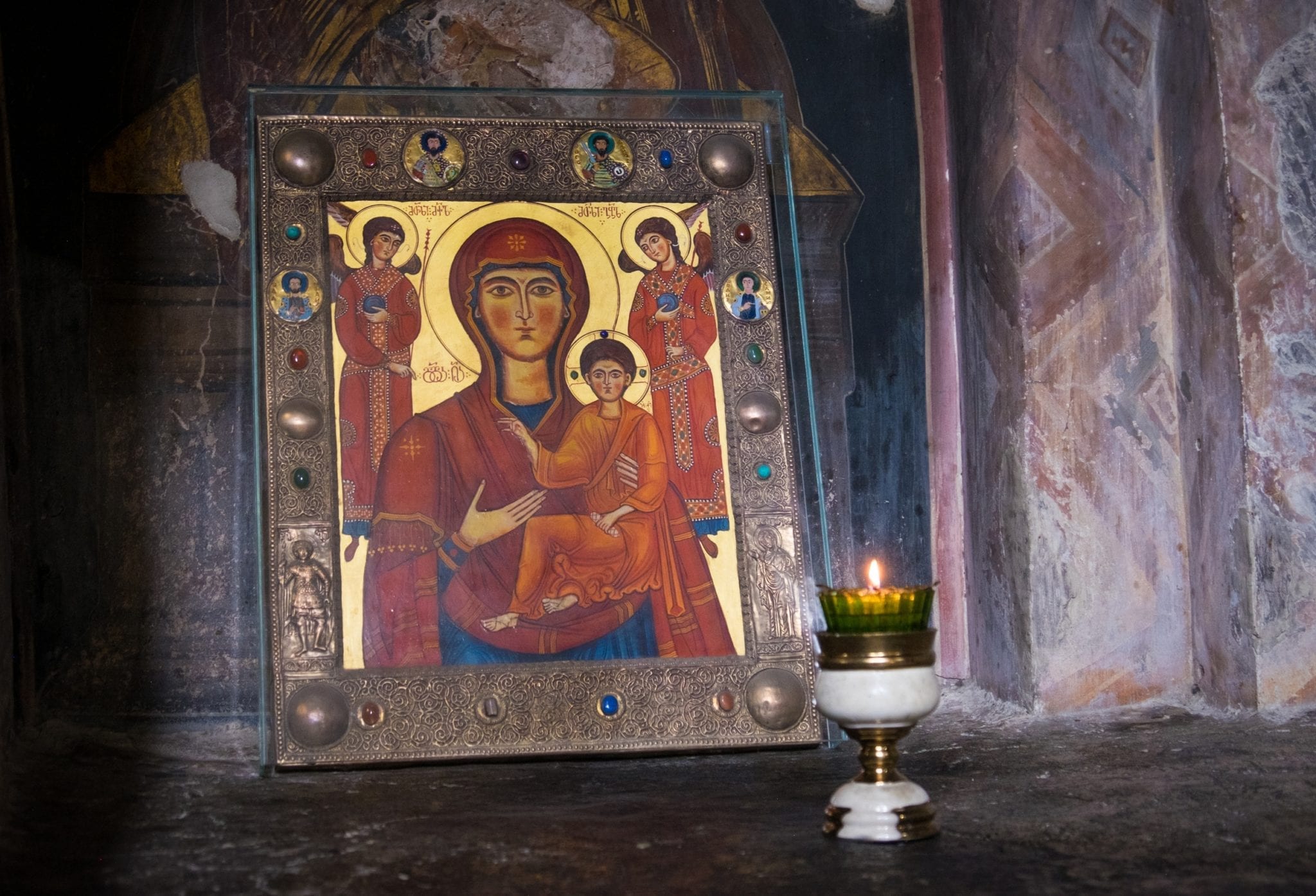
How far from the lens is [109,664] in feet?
11.0

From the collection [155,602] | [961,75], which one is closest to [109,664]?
[155,602]

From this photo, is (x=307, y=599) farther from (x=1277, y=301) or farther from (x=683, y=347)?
(x=1277, y=301)

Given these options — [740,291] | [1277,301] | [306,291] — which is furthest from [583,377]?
[1277,301]

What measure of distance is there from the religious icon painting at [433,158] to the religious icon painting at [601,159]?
0.30m

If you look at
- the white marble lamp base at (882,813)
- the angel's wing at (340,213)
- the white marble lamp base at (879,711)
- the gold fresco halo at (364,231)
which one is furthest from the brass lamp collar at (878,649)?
the angel's wing at (340,213)

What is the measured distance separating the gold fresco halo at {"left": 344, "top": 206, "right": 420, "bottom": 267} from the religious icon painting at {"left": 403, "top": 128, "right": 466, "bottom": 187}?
11 centimetres

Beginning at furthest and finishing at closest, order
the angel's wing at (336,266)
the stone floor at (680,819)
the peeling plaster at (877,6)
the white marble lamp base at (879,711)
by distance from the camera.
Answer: the peeling plaster at (877,6) → the angel's wing at (336,266) → the white marble lamp base at (879,711) → the stone floor at (680,819)

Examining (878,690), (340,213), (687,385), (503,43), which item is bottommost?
(878,690)

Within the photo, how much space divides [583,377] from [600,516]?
1.20ft

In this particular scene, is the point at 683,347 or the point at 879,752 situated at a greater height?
the point at 683,347

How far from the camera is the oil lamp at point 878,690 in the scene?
2.00 m

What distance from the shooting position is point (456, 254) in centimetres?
324

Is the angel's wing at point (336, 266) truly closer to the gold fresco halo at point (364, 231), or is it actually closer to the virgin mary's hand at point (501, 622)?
the gold fresco halo at point (364, 231)

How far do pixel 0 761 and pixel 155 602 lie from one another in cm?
85
